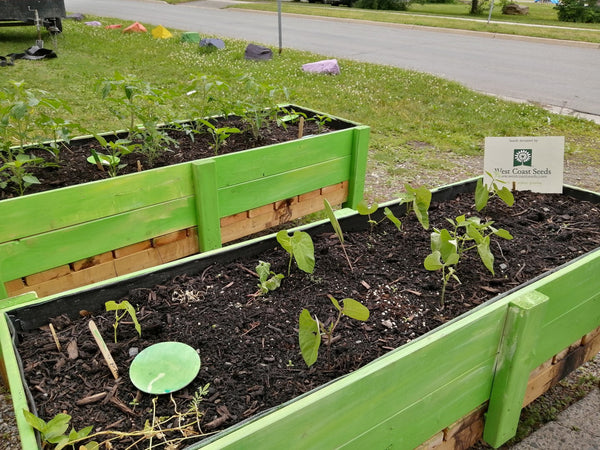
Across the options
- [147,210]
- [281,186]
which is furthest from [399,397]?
[281,186]

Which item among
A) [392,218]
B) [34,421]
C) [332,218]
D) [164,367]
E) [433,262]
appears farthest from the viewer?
[392,218]

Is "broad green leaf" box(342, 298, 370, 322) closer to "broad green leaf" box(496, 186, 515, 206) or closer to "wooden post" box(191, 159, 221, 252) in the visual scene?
"broad green leaf" box(496, 186, 515, 206)

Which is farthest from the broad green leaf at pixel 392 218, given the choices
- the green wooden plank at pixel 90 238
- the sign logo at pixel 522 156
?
the green wooden plank at pixel 90 238

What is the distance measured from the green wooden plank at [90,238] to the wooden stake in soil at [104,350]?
81 centimetres

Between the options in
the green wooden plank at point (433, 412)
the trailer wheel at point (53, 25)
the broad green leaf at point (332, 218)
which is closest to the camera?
the green wooden plank at point (433, 412)

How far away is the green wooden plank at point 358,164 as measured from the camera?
3100 mm

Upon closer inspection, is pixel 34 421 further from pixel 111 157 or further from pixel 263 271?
pixel 111 157

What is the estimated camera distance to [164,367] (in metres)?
1.35

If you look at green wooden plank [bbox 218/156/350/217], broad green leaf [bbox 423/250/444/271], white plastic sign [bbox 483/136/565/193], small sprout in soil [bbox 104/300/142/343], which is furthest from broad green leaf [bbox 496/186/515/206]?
small sprout in soil [bbox 104/300/142/343]

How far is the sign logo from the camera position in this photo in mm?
2354

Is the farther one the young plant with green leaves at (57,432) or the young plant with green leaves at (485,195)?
the young plant with green leaves at (485,195)

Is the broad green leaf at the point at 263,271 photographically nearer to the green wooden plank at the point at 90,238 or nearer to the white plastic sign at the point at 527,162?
the green wooden plank at the point at 90,238

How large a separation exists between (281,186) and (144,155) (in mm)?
812

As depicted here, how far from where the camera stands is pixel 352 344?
150cm
